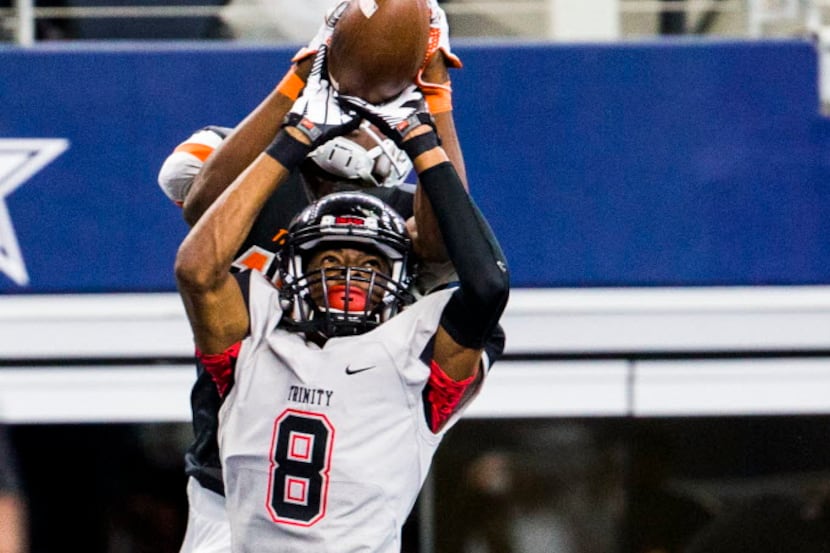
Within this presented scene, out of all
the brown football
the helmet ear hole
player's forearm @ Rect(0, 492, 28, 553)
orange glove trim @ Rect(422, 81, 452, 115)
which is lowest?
player's forearm @ Rect(0, 492, 28, 553)

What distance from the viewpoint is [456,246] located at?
2443 millimetres

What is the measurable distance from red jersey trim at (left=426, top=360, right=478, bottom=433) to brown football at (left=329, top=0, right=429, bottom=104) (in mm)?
481

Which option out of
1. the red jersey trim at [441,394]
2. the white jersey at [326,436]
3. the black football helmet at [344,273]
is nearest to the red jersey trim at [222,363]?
the white jersey at [326,436]

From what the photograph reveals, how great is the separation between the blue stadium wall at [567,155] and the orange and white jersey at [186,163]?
0.80 metres

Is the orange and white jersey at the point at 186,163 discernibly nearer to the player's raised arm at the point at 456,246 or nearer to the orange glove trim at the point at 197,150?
the orange glove trim at the point at 197,150

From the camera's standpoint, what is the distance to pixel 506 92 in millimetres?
3818

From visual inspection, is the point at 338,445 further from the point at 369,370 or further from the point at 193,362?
the point at 193,362

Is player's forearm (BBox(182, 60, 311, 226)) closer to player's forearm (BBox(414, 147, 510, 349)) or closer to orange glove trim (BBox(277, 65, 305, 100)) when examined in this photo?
orange glove trim (BBox(277, 65, 305, 100))

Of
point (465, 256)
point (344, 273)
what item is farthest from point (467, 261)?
point (344, 273)

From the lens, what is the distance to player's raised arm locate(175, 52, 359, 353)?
2.45 metres

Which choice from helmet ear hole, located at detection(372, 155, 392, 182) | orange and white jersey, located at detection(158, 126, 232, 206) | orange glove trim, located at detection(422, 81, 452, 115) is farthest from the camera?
orange and white jersey, located at detection(158, 126, 232, 206)

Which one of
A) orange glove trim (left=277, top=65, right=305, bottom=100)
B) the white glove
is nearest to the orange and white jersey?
orange glove trim (left=277, top=65, right=305, bottom=100)

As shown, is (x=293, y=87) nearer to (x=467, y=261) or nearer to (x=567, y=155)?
(x=467, y=261)

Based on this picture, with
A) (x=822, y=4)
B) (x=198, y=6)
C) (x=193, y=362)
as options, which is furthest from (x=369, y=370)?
(x=822, y=4)
